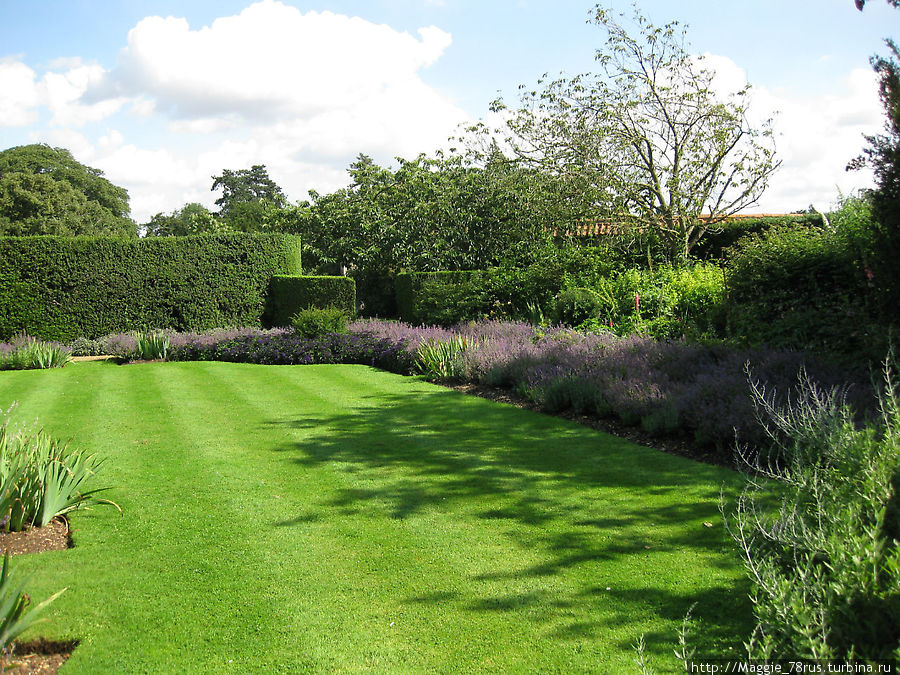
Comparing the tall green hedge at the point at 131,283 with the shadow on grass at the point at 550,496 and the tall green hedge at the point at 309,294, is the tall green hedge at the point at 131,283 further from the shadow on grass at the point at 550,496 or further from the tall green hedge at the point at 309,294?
the shadow on grass at the point at 550,496

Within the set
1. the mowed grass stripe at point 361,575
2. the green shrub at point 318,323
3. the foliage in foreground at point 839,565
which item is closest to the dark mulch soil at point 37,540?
the mowed grass stripe at point 361,575

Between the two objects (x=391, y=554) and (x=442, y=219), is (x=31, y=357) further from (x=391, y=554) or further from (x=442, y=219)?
(x=391, y=554)

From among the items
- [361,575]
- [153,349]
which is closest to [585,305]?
[361,575]

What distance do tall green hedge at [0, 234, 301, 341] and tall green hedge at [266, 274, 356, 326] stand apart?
0.59 meters

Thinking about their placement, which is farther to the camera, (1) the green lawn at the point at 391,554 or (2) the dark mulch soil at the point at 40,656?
(1) the green lawn at the point at 391,554

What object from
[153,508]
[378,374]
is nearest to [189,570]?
[153,508]

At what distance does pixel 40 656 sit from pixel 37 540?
142cm

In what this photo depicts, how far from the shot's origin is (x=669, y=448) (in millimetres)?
6184

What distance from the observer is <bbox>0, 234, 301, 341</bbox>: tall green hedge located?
1473cm

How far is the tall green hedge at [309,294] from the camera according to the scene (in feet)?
55.3

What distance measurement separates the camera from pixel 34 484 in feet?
14.2

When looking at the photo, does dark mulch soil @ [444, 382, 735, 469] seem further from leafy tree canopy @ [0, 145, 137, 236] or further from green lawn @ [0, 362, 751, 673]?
leafy tree canopy @ [0, 145, 137, 236]

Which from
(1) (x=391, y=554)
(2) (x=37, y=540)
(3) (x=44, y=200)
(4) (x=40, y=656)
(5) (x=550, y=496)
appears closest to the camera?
(4) (x=40, y=656)

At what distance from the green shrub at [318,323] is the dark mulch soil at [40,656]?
11034 millimetres
